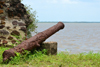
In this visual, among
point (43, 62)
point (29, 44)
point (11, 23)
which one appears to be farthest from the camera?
point (11, 23)

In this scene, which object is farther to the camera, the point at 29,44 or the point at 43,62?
the point at 29,44

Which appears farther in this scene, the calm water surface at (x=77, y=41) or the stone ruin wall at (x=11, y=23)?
the calm water surface at (x=77, y=41)

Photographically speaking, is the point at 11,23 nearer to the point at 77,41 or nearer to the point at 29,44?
the point at 29,44

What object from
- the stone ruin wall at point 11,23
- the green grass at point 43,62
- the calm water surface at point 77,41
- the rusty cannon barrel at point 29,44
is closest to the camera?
the green grass at point 43,62

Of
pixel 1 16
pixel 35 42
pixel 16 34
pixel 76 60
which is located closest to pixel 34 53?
pixel 35 42

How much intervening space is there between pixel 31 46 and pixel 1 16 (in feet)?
10.4

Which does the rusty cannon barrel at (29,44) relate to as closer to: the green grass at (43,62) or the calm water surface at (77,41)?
the green grass at (43,62)

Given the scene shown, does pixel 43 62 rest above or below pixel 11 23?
below

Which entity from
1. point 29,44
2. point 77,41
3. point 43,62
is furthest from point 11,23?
point 77,41

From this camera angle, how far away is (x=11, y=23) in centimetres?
809

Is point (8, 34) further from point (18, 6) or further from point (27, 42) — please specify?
point (27, 42)

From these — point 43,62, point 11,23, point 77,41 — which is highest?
point 11,23

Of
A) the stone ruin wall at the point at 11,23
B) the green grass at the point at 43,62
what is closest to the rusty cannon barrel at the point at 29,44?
the green grass at the point at 43,62

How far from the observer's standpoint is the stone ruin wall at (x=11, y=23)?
7.87 meters
